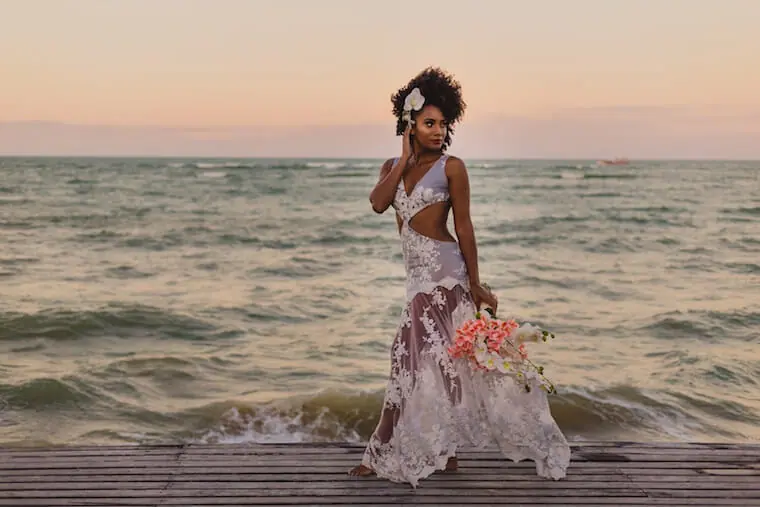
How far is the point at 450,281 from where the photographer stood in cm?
385

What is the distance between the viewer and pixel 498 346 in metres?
3.76

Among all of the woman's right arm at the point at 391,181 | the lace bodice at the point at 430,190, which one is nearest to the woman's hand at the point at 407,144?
the woman's right arm at the point at 391,181

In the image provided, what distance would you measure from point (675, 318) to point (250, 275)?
751cm

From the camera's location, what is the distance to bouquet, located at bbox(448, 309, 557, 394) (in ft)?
12.3

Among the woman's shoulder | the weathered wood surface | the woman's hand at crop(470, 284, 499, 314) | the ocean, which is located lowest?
the ocean

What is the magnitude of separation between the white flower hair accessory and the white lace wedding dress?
10.3 inches

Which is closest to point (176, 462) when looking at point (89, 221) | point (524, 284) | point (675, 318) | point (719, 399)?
point (719, 399)

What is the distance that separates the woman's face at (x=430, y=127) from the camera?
3.78 metres

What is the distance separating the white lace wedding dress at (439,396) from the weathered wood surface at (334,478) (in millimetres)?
136

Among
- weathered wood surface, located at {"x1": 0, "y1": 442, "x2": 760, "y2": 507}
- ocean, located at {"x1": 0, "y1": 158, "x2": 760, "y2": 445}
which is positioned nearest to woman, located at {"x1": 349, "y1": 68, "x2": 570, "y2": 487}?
weathered wood surface, located at {"x1": 0, "y1": 442, "x2": 760, "y2": 507}

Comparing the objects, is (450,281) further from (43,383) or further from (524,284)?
(524,284)

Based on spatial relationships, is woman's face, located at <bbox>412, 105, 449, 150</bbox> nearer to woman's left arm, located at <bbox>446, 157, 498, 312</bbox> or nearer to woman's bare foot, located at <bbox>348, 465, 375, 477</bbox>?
woman's left arm, located at <bbox>446, 157, 498, 312</bbox>

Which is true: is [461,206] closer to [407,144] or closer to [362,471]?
[407,144]

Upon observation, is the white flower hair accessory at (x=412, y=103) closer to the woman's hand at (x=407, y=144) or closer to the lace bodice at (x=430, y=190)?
the woman's hand at (x=407, y=144)
